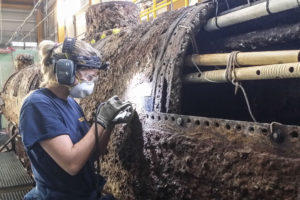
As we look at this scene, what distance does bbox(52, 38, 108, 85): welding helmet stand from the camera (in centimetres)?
175

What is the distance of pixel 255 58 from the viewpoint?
1406 mm

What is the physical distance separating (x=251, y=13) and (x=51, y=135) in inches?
47.2

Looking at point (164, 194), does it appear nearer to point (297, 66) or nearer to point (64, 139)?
point (64, 139)

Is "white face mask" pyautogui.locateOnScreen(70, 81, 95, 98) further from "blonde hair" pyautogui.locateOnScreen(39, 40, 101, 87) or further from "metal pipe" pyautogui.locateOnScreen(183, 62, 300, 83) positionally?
"metal pipe" pyautogui.locateOnScreen(183, 62, 300, 83)

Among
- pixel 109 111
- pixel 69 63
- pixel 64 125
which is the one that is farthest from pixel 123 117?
pixel 69 63

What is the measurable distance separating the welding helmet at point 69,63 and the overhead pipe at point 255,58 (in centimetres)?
63

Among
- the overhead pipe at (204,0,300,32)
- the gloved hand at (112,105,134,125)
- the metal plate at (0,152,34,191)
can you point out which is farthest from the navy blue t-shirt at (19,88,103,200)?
the metal plate at (0,152,34,191)

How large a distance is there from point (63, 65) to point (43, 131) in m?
0.39

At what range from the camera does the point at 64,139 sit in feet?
5.29

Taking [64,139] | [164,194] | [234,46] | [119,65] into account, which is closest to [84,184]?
[64,139]

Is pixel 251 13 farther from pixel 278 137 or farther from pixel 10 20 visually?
pixel 10 20

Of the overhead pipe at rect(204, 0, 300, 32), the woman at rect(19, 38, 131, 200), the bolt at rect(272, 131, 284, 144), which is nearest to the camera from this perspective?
the bolt at rect(272, 131, 284, 144)

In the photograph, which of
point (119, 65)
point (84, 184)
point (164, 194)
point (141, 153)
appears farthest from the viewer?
point (119, 65)

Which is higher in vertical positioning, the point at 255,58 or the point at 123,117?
the point at 255,58
